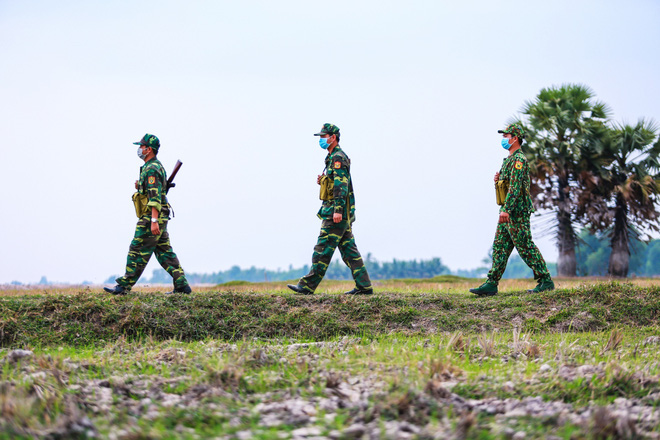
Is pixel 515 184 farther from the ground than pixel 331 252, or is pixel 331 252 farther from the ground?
pixel 515 184

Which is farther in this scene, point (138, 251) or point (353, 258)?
point (353, 258)

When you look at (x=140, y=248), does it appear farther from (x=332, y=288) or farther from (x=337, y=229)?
(x=332, y=288)

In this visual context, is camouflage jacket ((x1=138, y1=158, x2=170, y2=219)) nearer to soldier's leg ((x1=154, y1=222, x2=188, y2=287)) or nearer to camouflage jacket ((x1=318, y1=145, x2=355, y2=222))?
soldier's leg ((x1=154, y1=222, x2=188, y2=287))

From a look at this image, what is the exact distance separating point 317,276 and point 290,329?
2268 mm

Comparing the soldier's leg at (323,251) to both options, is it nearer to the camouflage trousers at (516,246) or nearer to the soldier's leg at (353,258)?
the soldier's leg at (353,258)

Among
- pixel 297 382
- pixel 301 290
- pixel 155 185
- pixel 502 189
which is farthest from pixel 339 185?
A: pixel 297 382

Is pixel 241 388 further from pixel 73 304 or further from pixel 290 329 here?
pixel 73 304

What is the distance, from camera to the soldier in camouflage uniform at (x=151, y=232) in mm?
11460

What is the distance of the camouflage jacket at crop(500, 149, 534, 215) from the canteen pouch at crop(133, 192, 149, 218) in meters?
6.55

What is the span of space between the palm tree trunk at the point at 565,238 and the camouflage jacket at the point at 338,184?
2119cm

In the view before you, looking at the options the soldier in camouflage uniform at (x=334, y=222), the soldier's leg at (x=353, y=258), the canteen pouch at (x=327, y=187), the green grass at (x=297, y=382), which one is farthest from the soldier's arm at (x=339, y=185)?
the green grass at (x=297, y=382)

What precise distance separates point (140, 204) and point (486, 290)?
6.62 metres

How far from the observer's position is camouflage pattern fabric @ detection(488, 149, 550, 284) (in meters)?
11.6

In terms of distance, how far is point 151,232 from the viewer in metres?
11.5
